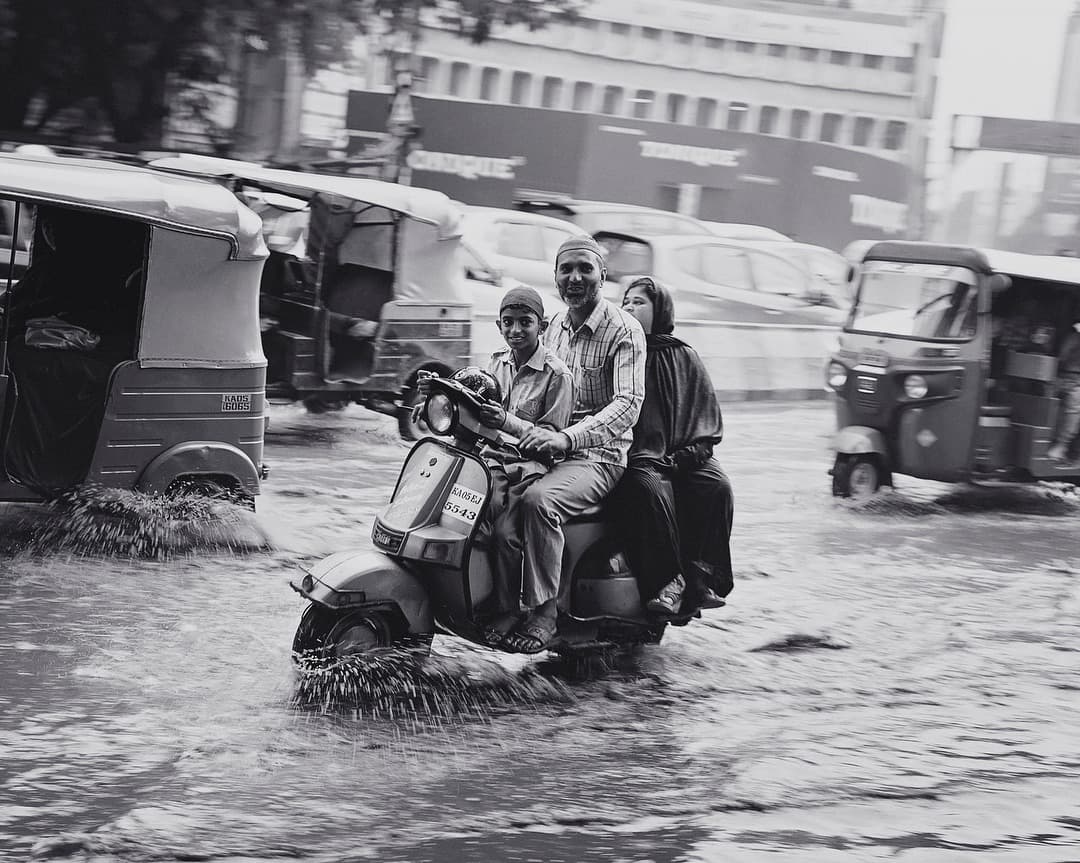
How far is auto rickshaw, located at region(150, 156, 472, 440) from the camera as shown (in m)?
12.6

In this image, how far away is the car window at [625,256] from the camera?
58.2 feet

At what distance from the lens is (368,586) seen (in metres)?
5.54

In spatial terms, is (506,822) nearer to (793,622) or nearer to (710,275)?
(793,622)

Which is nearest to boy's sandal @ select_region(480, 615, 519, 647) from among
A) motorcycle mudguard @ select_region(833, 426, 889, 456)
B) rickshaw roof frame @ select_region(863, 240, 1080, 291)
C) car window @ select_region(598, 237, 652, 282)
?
motorcycle mudguard @ select_region(833, 426, 889, 456)

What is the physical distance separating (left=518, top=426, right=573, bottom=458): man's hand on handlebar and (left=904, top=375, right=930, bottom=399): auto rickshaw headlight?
645 centimetres

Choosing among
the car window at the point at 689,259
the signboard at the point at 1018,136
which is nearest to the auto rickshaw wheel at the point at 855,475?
the car window at the point at 689,259

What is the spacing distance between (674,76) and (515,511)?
233 feet

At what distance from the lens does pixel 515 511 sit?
5781 millimetres

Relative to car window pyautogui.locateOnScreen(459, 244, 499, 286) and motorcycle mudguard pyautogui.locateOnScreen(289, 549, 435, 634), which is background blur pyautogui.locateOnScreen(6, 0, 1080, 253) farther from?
motorcycle mudguard pyautogui.locateOnScreen(289, 549, 435, 634)

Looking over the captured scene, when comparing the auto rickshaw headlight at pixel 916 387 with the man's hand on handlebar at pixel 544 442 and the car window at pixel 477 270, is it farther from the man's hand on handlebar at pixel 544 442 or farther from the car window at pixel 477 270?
the man's hand on handlebar at pixel 544 442

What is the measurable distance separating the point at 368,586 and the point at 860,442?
6.91 metres

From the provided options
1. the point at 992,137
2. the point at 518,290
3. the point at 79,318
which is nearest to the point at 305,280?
the point at 79,318

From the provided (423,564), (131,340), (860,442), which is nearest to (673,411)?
(423,564)

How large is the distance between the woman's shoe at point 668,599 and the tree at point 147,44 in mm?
11977
